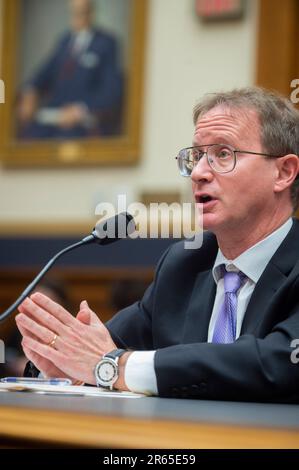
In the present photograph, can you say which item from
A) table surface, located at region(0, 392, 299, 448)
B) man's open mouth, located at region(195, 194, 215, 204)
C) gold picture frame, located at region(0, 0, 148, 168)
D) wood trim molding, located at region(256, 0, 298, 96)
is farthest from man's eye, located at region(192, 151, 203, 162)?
gold picture frame, located at region(0, 0, 148, 168)

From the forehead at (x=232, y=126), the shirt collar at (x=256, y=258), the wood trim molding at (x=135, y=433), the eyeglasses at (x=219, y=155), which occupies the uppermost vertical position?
the forehead at (x=232, y=126)

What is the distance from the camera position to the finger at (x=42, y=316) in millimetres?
2207

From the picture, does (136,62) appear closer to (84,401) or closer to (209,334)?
(209,334)

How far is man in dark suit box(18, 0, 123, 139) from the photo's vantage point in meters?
6.38

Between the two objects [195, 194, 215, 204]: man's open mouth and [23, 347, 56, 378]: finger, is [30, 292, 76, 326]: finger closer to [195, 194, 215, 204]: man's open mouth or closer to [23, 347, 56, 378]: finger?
[23, 347, 56, 378]: finger

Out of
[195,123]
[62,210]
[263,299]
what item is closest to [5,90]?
[62,210]

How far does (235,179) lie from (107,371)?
2.22 feet

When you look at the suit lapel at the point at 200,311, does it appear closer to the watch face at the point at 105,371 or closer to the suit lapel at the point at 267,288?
the suit lapel at the point at 267,288

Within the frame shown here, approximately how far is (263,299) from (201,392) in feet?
1.20

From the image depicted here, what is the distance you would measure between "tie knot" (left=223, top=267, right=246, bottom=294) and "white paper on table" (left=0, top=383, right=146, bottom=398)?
47 centimetres

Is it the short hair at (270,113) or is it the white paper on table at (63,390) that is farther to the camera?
the short hair at (270,113)

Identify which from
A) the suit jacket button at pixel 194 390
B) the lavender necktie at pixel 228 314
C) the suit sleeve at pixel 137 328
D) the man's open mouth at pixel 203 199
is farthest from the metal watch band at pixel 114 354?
the man's open mouth at pixel 203 199

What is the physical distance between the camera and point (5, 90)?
6.70 m

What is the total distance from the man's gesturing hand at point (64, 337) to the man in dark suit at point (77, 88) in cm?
418
